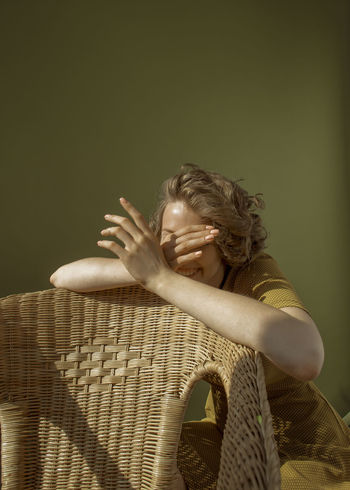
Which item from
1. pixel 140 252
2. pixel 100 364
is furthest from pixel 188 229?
pixel 100 364

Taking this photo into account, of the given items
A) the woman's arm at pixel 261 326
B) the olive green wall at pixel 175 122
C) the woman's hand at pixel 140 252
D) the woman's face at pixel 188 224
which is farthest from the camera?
the olive green wall at pixel 175 122

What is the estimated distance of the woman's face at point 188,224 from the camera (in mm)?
1382

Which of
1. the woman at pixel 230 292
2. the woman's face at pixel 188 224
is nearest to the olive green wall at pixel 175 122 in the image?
the woman at pixel 230 292

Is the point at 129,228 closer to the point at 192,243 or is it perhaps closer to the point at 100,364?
the point at 192,243

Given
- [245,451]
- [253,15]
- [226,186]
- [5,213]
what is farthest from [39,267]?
[253,15]

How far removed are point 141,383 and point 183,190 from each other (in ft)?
1.81

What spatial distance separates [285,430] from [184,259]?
0.62 meters

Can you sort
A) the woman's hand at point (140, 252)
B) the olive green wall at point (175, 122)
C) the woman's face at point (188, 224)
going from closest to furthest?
the woman's hand at point (140, 252) → the woman's face at point (188, 224) → the olive green wall at point (175, 122)

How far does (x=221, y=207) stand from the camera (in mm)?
1396

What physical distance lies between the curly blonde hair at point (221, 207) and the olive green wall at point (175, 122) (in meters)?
0.39

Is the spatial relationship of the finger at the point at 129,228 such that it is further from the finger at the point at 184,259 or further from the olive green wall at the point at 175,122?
the olive green wall at the point at 175,122

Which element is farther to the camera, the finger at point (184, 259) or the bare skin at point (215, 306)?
the finger at point (184, 259)

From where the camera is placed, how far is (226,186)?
145 centimetres

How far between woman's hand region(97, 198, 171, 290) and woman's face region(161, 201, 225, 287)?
17 cm
